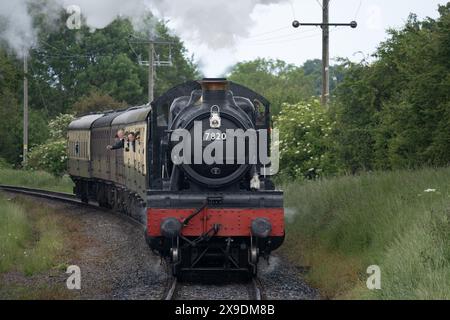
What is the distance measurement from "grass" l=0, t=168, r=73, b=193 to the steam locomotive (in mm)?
22516

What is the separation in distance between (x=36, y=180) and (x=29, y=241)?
2179 centimetres

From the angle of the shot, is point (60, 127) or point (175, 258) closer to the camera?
point (175, 258)

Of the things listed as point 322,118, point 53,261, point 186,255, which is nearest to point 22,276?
point 53,261

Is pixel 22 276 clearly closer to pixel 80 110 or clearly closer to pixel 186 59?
pixel 80 110

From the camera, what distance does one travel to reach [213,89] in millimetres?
12367

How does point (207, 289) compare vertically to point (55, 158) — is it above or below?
below

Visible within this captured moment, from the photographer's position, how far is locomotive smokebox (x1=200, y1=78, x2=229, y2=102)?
486 inches

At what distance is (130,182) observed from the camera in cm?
1853

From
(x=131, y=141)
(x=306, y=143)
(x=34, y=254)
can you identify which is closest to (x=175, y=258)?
(x=34, y=254)

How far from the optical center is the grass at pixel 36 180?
3647cm

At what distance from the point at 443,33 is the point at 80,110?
1248 inches

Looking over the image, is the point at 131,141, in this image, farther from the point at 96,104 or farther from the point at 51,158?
the point at 96,104

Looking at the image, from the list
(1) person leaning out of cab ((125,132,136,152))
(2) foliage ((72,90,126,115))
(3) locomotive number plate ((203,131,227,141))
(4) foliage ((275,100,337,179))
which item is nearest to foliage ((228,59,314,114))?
(2) foliage ((72,90,126,115))

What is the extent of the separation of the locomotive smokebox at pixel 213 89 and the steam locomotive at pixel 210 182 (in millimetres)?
15
